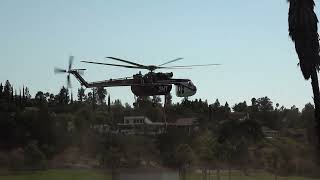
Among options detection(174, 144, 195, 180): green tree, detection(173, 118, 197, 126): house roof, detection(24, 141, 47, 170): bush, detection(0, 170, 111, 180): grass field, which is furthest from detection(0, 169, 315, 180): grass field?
detection(173, 118, 197, 126): house roof

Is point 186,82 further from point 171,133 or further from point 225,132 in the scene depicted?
point 225,132

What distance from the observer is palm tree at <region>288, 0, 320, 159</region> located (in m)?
31.9

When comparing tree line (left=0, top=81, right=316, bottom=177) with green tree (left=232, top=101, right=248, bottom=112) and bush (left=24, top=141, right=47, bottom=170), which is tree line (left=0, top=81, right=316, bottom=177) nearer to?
bush (left=24, top=141, right=47, bottom=170)

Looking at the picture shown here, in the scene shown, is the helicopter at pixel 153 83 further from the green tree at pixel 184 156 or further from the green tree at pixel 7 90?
the green tree at pixel 7 90

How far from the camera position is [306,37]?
3228cm

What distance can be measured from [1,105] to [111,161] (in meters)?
36.8

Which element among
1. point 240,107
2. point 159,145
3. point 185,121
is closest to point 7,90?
point 185,121

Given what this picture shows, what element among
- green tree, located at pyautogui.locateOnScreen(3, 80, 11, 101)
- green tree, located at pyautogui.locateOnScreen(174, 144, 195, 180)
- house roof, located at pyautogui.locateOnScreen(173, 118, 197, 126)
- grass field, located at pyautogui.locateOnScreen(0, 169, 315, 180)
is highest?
green tree, located at pyautogui.locateOnScreen(3, 80, 11, 101)

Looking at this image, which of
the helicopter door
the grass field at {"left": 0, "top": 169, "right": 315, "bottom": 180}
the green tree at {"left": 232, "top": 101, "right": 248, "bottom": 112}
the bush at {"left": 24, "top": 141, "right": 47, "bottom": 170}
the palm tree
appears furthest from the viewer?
the green tree at {"left": 232, "top": 101, "right": 248, "bottom": 112}

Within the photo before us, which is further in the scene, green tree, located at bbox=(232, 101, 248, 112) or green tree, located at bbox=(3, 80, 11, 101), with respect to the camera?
green tree, located at bbox=(232, 101, 248, 112)

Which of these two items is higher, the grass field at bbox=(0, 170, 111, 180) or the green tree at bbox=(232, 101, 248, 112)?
the green tree at bbox=(232, 101, 248, 112)

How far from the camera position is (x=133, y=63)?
156 feet

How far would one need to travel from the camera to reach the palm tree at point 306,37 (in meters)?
31.9

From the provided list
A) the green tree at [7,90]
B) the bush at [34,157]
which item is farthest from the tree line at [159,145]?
the green tree at [7,90]
